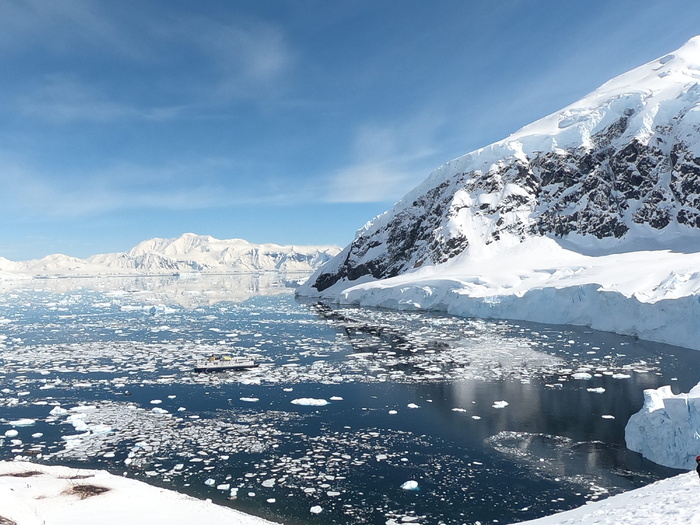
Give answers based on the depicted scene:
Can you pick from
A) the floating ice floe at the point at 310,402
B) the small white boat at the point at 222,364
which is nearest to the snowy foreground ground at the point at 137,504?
the floating ice floe at the point at 310,402

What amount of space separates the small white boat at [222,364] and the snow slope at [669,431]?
2151cm

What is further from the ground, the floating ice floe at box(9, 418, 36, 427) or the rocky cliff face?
the rocky cliff face

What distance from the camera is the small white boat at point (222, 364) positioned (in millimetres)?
29453

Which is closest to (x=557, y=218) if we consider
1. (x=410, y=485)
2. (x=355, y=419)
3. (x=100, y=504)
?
(x=355, y=419)

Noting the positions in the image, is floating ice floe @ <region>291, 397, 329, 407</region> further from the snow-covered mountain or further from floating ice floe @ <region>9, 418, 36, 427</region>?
the snow-covered mountain

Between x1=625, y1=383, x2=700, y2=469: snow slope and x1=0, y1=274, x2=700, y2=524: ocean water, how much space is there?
0.62m

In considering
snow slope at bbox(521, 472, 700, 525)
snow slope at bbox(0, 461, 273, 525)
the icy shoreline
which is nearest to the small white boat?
snow slope at bbox(0, 461, 273, 525)

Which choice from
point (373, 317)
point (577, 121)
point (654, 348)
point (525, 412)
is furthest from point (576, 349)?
point (577, 121)

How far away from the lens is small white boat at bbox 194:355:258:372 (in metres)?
29.5

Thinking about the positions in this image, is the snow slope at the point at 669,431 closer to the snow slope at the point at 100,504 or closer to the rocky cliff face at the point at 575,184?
the snow slope at the point at 100,504

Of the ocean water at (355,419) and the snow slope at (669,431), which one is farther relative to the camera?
the snow slope at (669,431)

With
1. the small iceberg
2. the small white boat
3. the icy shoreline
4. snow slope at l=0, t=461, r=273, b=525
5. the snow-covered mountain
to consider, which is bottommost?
A: the small iceberg

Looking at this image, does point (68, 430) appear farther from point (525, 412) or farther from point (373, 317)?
point (373, 317)

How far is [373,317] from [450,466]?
1717 inches
